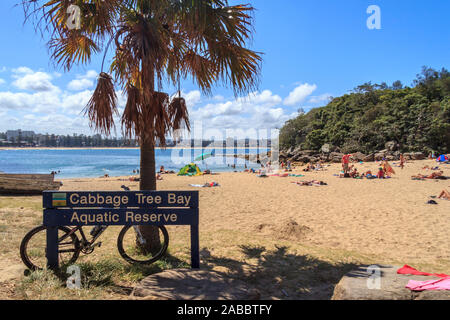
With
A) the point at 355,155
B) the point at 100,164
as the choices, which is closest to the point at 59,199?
the point at 355,155

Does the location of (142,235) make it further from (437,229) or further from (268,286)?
(437,229)

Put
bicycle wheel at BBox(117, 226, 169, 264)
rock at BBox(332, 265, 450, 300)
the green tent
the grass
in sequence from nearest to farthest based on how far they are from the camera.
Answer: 1. rock at BBox(332, 265, 450, 300)
2. the grass
3. bicycle wheel at BBox(117, 226, 169, 264)
4. the green tent

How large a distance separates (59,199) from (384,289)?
4.20m

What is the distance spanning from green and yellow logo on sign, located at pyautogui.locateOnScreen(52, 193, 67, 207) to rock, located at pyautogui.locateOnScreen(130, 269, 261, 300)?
5.43 ft

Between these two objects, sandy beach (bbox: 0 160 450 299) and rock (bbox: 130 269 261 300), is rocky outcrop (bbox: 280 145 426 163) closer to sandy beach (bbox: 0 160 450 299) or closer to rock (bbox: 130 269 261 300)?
sandy beach (bbox: 0 160 450 299)

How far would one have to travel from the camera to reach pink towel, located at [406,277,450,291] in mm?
2783

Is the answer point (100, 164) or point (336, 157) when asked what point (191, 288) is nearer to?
point (336, 157)

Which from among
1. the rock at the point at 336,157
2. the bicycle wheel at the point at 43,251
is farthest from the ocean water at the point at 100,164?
the rock at the point at 336,157

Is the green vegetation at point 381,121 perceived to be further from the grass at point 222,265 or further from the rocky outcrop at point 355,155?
the grass at point 222,265

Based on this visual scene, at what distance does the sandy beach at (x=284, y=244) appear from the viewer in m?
3.75

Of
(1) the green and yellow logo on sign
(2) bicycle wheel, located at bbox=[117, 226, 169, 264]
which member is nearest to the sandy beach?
(2) bicycle wheel, located at bbox=[117, 226, 169, 264]

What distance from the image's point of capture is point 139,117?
399cm
